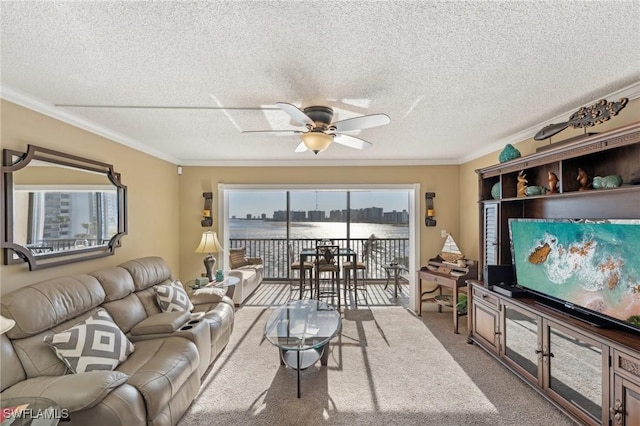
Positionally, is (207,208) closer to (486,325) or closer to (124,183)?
(124,183)

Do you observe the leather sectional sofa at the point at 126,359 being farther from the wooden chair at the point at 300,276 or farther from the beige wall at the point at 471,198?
the beige wall at the point at 471,198

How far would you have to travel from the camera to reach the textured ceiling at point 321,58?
1.30 meters

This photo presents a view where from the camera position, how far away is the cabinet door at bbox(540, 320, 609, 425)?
1.89 m

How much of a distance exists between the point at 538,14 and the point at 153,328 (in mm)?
3456

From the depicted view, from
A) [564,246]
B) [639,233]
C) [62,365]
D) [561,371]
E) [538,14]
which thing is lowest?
[561,371]

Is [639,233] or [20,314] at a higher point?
[639,233]

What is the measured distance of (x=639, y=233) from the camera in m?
1.78

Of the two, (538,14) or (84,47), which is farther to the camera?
(84,47)

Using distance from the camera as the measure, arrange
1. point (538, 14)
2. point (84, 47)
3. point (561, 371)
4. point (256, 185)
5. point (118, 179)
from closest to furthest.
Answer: point (538, 14) → point (84, 47) → point (561, 371) → point (118, 179) → point (256, 185)

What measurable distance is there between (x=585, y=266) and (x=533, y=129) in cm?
162

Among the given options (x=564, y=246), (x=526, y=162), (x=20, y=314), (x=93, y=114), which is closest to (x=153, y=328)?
(x=20, y=314)

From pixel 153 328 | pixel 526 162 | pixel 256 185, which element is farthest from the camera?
pixel 256 185

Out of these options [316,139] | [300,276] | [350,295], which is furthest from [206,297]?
[350,295]

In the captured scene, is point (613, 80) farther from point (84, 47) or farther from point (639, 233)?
point (84, 47)
